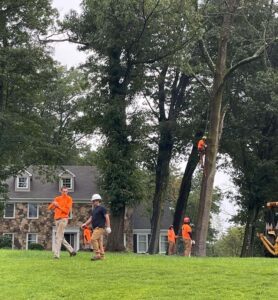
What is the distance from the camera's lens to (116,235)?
2928cm

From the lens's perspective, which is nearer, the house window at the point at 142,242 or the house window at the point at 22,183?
the house window at the point at 22,183

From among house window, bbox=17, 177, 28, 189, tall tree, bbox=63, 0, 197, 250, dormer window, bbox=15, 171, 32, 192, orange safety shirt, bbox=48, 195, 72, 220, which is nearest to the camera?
orange safety shirt, bbox=48, 195, 72, 220

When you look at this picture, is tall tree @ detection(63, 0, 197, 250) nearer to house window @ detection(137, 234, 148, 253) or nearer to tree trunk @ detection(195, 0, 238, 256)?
tree trunk @ detection(195, 0, 238, 256)

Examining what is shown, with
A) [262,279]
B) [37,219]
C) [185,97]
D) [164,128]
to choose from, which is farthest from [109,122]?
[37,219]

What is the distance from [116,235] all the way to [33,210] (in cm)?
2622

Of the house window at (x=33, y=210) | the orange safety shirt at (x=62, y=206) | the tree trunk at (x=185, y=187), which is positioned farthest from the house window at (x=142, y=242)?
the orange safety shirt at (x=62, y=206)

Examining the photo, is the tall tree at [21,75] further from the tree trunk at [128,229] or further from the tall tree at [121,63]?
the tree trunk at [128,229]

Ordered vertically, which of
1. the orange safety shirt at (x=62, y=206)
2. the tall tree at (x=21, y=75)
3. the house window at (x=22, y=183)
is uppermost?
the tall tree at (x=21, y=75)

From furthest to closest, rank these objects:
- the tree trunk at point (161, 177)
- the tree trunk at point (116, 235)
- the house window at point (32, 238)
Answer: the house window at point (32, 238) < the tree trunk at point (161, 177) < the tree trunk at point (116, 235)

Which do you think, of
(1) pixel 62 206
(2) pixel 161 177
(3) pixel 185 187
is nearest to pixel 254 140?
(3) pixel 185 187

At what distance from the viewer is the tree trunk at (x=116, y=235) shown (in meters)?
28.9

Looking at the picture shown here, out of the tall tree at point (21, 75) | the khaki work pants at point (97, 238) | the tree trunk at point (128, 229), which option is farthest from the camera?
the tree trunk at point (128, 229)

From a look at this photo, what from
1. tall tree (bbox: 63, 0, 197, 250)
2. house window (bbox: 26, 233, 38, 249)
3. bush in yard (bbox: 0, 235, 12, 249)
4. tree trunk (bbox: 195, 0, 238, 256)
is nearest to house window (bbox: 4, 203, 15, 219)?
house window (bbox: 26, 233, 38, 249)

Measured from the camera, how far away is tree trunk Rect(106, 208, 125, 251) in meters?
28.9
